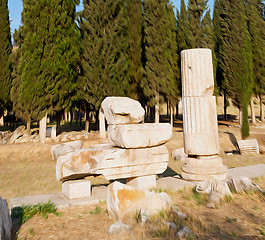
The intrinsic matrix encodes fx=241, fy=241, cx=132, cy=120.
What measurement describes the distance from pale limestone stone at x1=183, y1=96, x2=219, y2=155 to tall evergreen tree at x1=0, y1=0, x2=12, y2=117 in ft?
44.4

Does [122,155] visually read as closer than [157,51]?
Yes

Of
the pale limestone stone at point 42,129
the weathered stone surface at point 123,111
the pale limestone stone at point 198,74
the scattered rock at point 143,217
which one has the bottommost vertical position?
the scattered rock at point 143,217

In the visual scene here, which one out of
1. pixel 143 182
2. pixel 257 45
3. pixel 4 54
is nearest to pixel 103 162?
pixel 143 182

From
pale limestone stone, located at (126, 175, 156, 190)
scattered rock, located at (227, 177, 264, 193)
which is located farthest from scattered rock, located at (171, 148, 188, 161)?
pale limestone stone, located at (126, 175, 156, 190)

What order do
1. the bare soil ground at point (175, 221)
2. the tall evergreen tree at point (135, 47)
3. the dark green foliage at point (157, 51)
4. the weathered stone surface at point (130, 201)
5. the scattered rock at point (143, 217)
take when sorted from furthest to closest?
the tall evergreen tree at point (135, 47), the dark green foliage at point (157, 51), the weathered stone surface at point (130, 201), the scattered rock at point (143, 217), the bare soil ground at point (175, 221)

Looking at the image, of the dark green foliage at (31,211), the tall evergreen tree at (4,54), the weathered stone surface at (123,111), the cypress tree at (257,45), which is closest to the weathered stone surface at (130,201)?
the dark green foliage at (31,211)

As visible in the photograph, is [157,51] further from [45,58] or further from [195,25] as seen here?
[45,58]

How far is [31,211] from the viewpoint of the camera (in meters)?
4.30

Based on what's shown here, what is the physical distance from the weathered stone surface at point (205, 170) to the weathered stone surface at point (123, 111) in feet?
7.98

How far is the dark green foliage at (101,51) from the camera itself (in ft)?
49.8

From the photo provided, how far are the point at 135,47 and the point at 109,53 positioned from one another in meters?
3.68

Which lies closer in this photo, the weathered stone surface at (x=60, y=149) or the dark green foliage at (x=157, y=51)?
the weathered stone surface at (x=60, y=149)

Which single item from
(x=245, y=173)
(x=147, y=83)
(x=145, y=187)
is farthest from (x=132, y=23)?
(x=145, y=187)

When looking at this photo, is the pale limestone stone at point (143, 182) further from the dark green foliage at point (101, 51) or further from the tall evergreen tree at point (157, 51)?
the tall evergreen tree at point (157, 51)
